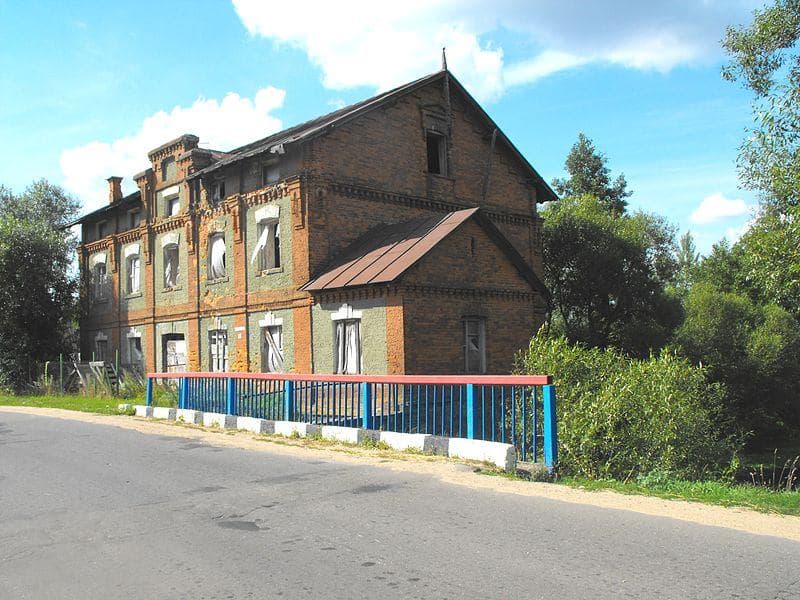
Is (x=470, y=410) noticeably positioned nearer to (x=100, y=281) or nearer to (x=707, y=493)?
(x=707, y=493)

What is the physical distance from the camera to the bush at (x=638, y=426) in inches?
366

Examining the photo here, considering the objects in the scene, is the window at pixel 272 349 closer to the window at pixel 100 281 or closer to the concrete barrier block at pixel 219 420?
the concrete barrier block at pixel 219 420

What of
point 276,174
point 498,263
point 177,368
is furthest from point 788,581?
point 177,368

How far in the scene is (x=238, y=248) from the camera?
21969mm

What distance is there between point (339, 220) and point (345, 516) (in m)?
14.4

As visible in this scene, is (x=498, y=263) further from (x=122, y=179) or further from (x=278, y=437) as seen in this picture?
→ (x=122, y=179)

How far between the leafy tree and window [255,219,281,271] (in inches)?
433

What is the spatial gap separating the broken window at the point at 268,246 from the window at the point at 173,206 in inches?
210

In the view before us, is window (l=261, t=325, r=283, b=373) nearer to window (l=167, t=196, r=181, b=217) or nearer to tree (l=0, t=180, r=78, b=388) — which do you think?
window (l=167, t=196, r=181, b=217)

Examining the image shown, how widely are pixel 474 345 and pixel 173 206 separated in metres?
13.0

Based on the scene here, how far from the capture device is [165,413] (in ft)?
Answer: 53.4

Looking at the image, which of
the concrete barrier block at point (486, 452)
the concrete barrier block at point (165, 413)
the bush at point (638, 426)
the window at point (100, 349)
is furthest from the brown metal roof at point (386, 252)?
the window at point (100, 349)

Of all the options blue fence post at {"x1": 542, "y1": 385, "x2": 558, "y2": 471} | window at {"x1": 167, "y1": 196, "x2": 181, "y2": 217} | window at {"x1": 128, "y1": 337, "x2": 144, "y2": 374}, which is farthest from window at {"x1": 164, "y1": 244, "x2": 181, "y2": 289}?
blue fence post at {"x1": 542, "y1": 385, "x2": 558, "y2": 471}

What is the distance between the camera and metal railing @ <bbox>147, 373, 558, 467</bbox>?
9.12 metres
